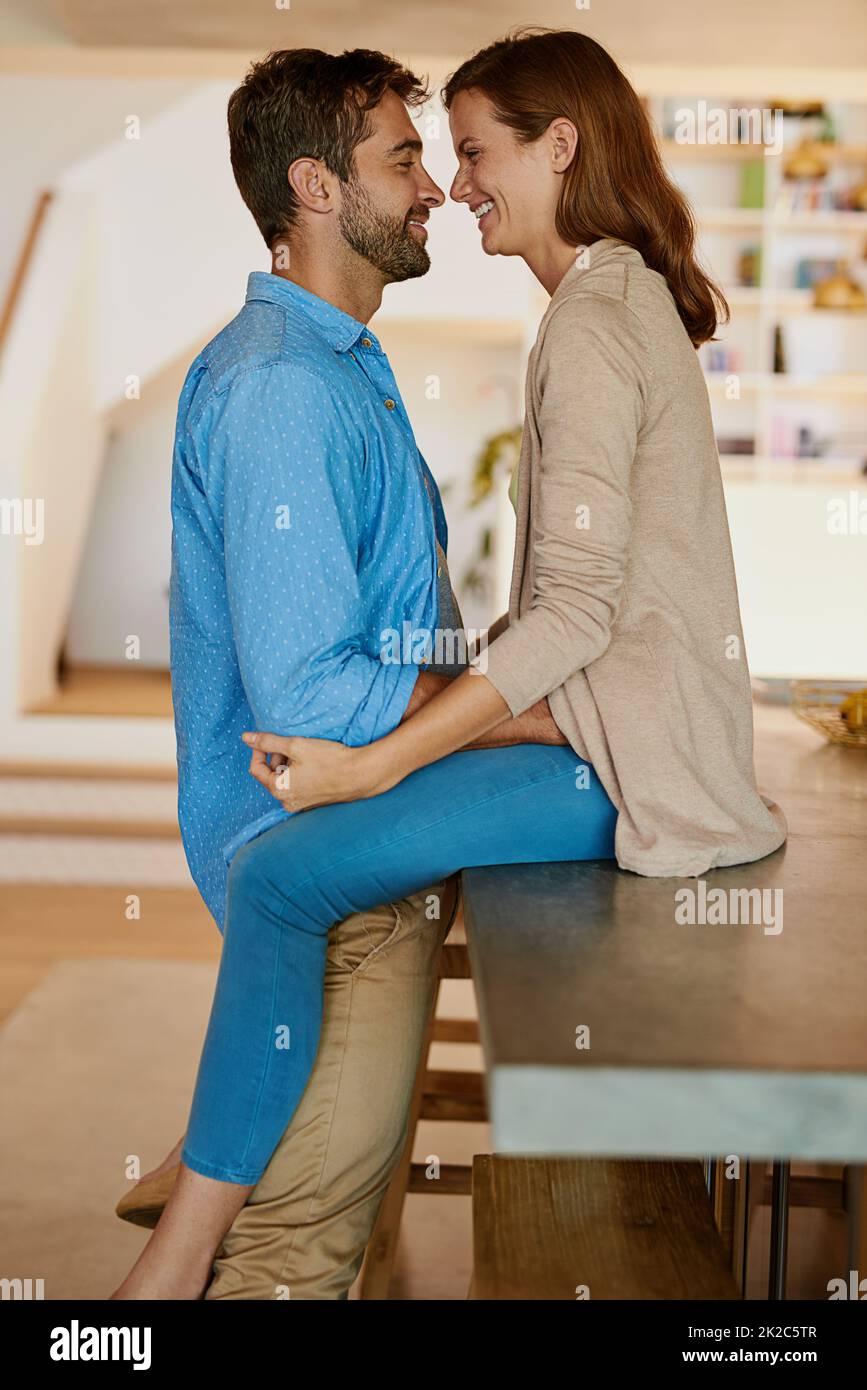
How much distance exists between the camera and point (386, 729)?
4.58 ft

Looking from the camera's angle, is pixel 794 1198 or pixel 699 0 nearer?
pixel 794 1198

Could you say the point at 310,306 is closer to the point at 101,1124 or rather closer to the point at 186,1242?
the point at 186,1242

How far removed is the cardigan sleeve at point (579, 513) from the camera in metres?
1.33

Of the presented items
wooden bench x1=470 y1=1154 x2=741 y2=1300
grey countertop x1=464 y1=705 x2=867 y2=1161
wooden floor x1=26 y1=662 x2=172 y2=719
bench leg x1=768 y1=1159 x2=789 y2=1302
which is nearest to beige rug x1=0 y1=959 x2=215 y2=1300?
wooden bench x1=470 y1=1154 x2=741 y2=1300

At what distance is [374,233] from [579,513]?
54cm

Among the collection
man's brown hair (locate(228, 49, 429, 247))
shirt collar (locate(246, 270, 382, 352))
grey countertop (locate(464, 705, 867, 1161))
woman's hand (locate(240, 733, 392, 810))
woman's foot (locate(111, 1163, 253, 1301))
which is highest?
man's brown hair (locate(228, 49, 429, 247))

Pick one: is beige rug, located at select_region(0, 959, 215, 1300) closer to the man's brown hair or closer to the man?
the man

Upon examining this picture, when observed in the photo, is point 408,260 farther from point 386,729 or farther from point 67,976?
point 67,976

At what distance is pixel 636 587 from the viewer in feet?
4.62

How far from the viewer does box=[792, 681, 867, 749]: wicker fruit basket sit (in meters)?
2.22

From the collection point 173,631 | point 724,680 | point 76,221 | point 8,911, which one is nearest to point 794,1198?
point 724,680

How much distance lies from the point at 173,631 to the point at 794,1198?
3.73ft

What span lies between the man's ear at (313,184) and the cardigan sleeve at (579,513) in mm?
439

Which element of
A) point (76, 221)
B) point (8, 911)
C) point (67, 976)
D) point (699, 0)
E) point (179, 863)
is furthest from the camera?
point (76, 221)
